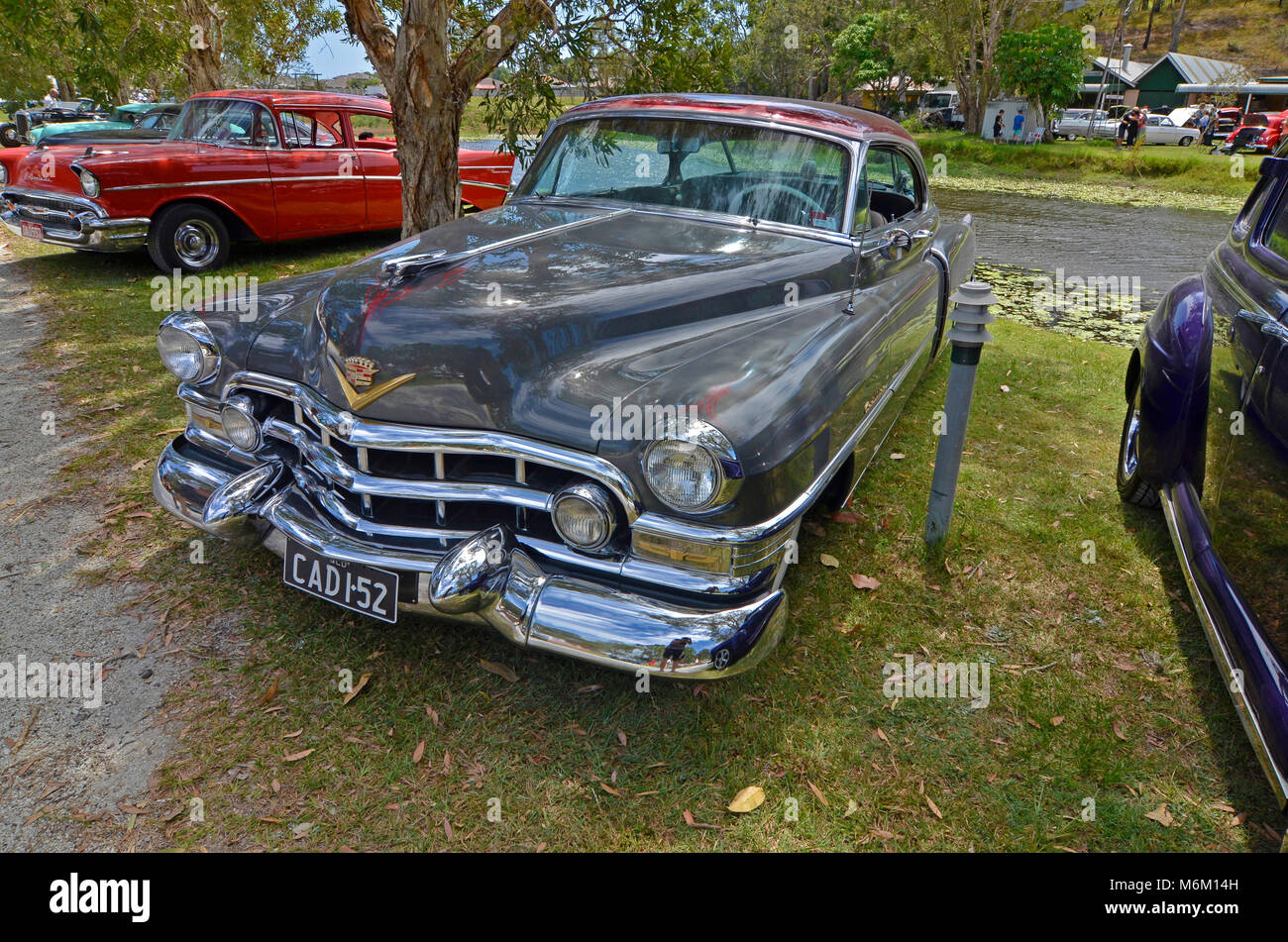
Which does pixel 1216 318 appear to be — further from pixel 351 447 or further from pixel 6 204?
pixel 6 204

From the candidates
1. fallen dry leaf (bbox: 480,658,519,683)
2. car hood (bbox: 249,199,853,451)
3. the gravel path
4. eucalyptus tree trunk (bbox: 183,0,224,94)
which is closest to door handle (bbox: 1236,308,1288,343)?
car hood (bbox: 249,199,853,451)

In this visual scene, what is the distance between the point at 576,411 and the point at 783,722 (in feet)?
3.79

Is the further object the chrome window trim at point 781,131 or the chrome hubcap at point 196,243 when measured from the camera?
the chrome hubcap at point 196,243

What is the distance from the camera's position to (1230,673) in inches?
89.8

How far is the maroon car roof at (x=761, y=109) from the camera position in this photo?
359cm

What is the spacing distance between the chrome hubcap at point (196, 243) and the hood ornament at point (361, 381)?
636 centimetres

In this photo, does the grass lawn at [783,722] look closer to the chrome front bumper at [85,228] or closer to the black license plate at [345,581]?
the black license plate at [345,581]

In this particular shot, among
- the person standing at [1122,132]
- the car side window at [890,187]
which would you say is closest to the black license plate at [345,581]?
the car side window at [890,187]

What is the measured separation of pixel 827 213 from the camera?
136 inches

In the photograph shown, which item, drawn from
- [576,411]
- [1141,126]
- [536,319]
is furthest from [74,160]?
[1141,126]

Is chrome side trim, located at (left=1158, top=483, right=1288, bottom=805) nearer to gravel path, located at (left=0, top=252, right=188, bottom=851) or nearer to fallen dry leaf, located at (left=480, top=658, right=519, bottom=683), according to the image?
fallen dry leaf, located at (left=480, top=658, right=519, bottom=683)

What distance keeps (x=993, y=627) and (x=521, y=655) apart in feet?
5.69

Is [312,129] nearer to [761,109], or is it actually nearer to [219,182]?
[219,182]

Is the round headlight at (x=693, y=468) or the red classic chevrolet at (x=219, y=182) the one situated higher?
the red classic chevrolet at (x=219, y=182)
